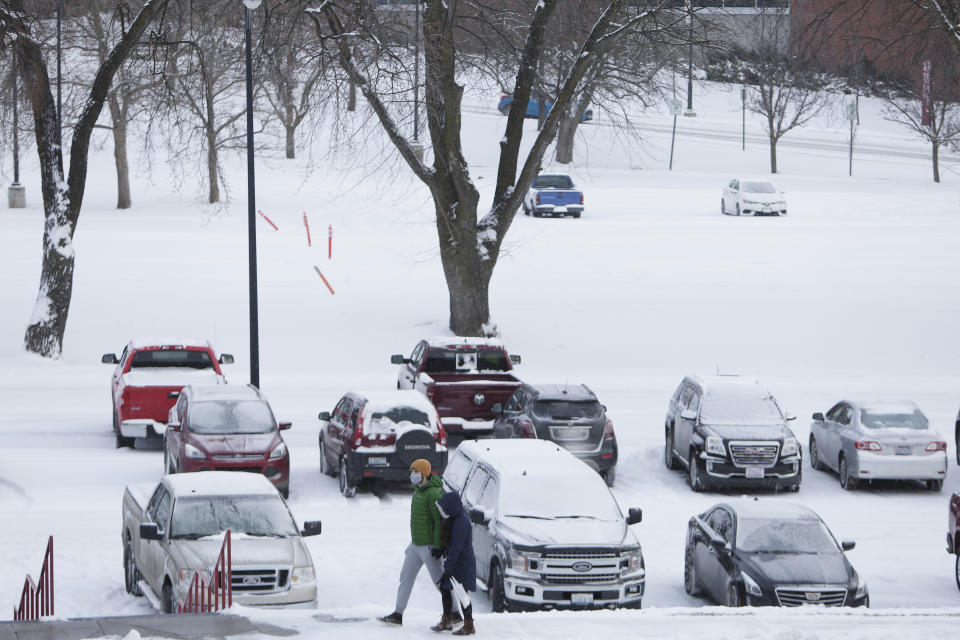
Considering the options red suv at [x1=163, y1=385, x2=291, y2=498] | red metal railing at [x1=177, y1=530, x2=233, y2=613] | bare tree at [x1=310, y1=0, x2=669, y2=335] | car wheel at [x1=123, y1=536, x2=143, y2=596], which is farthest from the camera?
bare tree at [x1=310, y1=0, x2=669, y2=335]

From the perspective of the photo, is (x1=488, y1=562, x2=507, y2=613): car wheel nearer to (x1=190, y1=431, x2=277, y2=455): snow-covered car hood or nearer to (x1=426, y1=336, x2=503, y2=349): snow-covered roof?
(x1=190, y1=431, x2=277, y2=455): snow-covered car hood

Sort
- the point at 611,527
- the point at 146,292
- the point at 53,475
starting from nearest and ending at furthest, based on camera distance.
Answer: the point at 611,527, the point at 53,475, the point at 146,292

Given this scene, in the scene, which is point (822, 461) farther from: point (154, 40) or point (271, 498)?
point (154, 40)

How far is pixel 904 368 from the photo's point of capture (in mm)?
28891

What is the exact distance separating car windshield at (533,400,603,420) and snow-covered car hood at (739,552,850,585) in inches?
251

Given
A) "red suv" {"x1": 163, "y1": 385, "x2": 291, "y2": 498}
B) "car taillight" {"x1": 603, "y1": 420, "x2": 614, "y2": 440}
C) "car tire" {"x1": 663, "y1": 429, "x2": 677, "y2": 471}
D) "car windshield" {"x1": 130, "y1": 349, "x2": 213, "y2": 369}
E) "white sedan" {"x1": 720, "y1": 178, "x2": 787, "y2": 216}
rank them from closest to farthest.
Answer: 1. "red suv" {"x1": 163, "y1": 385, "x2": 291, "y2": 498}
2. "car taillight" {"x1": 603, "y1": 420, "x2": 614, "y2": 440}
3. "car tire" {"x1": 663, "y1": 429, "x2": 677, "y2": 471}
4. "car windshield" {"x1": 130, "y1": 349, "x2": 213, "y2": 369}
5. "white sedan" {"x1": 720, "y1": 178, "x2": 787, "y2": 216}

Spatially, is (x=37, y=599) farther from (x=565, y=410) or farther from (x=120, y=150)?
(x=120, y=150)

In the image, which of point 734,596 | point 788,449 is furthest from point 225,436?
point 788,449

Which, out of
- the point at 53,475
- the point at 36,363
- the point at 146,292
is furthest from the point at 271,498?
the point at 146,292

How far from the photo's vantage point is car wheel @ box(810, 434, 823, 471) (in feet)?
69.0

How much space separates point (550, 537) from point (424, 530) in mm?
2101

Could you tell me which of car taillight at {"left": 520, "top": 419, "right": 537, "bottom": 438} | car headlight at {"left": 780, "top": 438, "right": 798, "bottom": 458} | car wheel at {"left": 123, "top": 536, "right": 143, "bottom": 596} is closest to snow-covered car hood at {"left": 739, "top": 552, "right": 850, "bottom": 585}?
car headlight at {"left": 780, "top": 438, "right": 798, "bottom": 458}

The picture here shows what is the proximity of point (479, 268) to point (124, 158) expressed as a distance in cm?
2444

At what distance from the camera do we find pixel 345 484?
1850 centimetres
